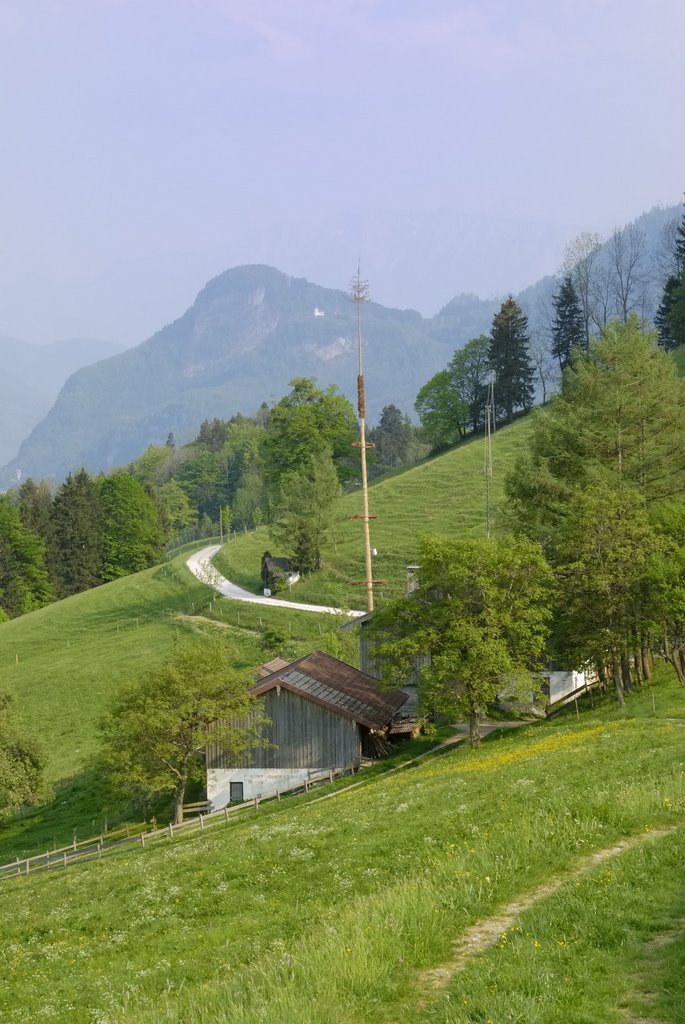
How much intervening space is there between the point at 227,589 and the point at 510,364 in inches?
2291

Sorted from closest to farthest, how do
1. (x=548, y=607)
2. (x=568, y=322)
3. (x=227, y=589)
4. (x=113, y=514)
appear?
(x=548, y=607)
(x=227, y=589)
(x=113, y=514)
(x=568, y=322)

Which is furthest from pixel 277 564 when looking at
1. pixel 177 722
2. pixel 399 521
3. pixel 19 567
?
pixel 177 722

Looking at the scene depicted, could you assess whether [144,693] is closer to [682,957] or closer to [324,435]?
[682,957]

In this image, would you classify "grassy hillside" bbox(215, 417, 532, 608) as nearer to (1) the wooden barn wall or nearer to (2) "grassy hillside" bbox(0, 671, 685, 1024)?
(1) the wooden barn wall

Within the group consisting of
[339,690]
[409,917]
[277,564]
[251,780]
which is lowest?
[251,780]

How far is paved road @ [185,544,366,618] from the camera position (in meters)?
81.3

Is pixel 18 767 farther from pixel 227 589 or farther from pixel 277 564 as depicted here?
pixel 227 589

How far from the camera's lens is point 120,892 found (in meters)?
21.9

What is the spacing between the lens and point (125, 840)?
40625 millimetres

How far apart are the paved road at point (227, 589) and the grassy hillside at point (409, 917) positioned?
49.1 m

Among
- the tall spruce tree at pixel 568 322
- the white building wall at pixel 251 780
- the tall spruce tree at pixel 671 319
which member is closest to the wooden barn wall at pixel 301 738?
the white building wall at pixel 251 780

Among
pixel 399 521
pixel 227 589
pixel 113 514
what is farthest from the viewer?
pixel 113 514

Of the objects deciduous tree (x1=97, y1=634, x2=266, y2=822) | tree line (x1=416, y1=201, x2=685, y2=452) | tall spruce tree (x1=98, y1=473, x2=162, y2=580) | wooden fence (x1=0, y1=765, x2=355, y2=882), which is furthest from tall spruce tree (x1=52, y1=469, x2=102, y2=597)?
wooden fence (x1=0, y1=765, x2=355, y2=882)

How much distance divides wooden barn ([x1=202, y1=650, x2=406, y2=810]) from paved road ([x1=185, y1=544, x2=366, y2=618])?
24114mm
